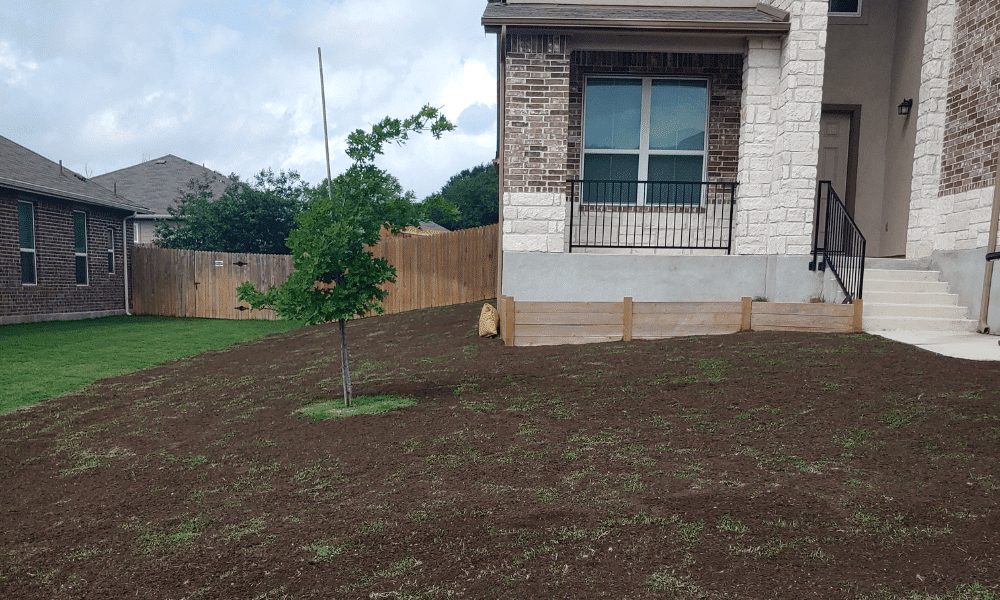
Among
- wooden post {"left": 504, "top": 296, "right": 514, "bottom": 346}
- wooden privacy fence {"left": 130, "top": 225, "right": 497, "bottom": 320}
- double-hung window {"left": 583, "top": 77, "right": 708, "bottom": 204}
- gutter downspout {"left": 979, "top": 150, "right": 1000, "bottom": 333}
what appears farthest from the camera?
wooden privacy fence {"left": 130, "top": 225, "right": 497, "bottom": 320}

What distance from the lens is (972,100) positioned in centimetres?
865

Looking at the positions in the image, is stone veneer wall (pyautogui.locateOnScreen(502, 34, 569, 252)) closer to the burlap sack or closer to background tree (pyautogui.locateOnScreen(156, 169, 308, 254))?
the burlap sack

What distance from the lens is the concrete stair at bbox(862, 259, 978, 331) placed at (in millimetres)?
8305

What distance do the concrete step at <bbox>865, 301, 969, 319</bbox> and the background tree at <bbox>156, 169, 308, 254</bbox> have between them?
18088 mm

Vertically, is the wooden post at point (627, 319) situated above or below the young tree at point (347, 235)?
below

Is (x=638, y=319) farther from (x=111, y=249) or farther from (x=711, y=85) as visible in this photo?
(x=111, y=249)

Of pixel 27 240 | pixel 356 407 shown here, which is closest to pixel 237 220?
pixel 27 240

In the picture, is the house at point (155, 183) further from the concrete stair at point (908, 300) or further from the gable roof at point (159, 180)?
the concrete stair at point (908, 300)

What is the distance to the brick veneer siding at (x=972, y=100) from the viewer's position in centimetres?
825

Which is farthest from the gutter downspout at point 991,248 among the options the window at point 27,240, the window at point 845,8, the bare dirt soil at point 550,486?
the window at point 27,240

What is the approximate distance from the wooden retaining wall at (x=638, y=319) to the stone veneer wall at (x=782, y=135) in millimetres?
1688

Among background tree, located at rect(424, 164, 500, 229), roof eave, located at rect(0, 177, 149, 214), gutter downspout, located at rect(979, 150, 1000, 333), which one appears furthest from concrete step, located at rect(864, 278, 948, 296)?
background tree, located at rect(424, 164, 500, 229)

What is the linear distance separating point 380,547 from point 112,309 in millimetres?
18677

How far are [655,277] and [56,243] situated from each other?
50.8 feet
